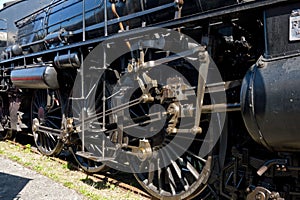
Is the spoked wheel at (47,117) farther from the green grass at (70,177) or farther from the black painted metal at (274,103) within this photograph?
the black painted metal at (274,103)

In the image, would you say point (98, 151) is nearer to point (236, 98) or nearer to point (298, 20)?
point (236, 98)

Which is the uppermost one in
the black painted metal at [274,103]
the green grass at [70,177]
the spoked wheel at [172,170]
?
the black painted metal at [274,103]

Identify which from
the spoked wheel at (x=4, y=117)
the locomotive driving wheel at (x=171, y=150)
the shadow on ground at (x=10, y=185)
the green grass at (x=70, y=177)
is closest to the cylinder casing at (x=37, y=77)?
the green grass at (x=70, y=177)

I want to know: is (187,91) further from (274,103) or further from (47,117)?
(47,117)

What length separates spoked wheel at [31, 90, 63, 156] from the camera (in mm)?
5648

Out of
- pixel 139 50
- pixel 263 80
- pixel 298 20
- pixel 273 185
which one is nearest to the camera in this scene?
pixel 298 20

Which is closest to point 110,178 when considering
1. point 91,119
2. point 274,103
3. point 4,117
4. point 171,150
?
point 91,119

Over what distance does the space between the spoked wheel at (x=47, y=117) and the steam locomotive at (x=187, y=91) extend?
21 centimetres

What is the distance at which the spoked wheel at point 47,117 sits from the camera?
222 inches

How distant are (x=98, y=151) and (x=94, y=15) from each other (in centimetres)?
185

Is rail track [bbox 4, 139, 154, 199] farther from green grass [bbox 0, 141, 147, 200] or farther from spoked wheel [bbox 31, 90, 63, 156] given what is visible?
spoked wheel [bbox 31, 90, 63, 156]

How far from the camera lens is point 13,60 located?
6625 millimetres

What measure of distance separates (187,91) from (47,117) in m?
3.61

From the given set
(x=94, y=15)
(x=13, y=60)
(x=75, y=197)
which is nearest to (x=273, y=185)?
(x=75, y=197)
